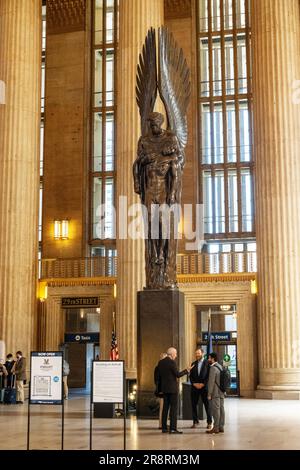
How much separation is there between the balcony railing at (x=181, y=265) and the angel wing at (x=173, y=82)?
12087mm

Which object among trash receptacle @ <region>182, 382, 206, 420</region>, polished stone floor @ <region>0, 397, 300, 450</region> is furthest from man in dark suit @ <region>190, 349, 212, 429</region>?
trash receptacle @ <region>182, 382, 206, 420</region>

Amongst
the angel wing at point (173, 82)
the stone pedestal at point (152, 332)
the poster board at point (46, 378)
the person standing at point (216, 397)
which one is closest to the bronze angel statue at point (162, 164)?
the angel wing at point (173, 82)

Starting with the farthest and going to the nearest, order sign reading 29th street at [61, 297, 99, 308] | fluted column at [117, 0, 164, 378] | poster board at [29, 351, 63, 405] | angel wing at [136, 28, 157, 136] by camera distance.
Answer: sign reading 29th street at [61, 297, 99, 308]
fluted column at [117, 0, 164, 378]
angel wing at [136, 28, 157, 136]
poster board at [29, 351, 63, 405]

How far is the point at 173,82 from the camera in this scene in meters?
14.4

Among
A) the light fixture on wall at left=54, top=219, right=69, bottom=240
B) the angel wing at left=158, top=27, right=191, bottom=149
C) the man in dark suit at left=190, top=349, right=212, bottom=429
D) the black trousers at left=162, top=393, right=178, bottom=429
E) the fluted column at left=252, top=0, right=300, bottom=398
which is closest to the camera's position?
the black trousers at left=162, top=393, right=178, bottom=429

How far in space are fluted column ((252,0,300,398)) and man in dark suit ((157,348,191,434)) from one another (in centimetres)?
984

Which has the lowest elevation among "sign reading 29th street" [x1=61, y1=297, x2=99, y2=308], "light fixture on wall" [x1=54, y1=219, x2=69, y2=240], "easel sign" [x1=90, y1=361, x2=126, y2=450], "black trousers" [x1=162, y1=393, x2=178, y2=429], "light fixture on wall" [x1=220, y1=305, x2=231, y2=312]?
"black trousers" [x1=162, y1=393, x2=178, y2=429]

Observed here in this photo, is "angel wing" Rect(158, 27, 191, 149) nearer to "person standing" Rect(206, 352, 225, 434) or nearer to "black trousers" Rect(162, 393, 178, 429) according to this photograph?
"person standing" Rect(206, 352, 225, 434)

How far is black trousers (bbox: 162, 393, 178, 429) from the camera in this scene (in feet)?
38.7

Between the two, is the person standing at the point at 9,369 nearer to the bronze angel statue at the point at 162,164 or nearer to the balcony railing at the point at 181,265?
the balcony railing at the point at 181,265

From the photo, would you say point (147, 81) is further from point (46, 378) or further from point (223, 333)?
point (223, 333)

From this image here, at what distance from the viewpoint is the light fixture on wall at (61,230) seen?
2942 cm

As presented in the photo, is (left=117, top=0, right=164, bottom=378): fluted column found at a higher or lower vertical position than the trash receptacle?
higher

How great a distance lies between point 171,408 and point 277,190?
1151cm
